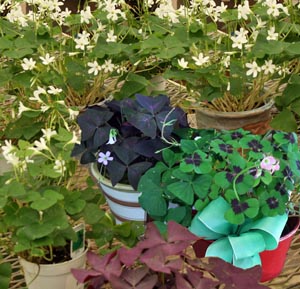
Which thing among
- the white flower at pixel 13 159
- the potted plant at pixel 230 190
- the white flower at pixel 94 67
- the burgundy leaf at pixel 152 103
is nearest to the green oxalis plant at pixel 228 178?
the potted plant at pixel 230 190

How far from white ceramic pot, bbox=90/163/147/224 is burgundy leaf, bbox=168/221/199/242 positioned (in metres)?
0.33

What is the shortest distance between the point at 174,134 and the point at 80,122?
0.18m

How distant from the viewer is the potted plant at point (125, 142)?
1124 millimetres

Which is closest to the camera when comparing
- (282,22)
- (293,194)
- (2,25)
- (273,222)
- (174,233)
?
(174,233)

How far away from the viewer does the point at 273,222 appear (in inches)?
38.5

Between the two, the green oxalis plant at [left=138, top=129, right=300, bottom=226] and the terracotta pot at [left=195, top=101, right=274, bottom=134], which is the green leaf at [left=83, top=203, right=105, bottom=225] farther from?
the terracotta pot at [left=195, top=101, right=274, bottom=134]

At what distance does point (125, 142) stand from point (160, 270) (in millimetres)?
425

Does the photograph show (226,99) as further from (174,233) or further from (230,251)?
(174,233)

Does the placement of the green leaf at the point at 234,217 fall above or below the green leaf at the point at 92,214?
above

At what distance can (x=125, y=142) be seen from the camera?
3.76 ft

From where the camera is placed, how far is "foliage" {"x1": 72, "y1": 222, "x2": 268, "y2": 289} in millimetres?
772

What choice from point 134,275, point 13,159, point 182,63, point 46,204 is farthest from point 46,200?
point 182,63

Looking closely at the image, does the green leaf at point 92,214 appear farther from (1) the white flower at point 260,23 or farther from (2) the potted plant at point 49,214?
(1) the white flower at point 260,23

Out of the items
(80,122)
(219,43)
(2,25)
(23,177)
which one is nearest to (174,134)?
(80,122)
